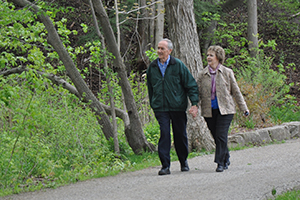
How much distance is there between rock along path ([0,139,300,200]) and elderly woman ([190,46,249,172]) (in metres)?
0.42

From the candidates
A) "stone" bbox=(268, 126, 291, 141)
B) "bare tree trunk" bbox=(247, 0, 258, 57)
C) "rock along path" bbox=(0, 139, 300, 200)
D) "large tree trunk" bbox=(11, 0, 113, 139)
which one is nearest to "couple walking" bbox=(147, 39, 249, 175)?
"rock along path" bbox=(0, 139, 300, 200)

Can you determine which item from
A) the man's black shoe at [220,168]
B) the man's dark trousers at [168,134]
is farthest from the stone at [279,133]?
the man's dark trousers at [168,134]

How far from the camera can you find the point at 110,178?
23.6 feet

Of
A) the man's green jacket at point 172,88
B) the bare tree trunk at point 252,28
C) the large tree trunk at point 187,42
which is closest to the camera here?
the man's green jacket at point 172,88

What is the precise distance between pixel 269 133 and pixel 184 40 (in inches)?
137

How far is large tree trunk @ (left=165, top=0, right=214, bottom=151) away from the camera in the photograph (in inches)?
377

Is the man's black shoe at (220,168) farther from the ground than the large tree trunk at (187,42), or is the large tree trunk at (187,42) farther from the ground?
the large tree trunk at (187,42)

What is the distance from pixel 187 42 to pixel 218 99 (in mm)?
2651

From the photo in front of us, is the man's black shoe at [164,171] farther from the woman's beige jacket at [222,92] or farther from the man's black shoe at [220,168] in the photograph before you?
the woman's beige jacket at [222,92]

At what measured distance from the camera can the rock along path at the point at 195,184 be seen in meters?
5.66

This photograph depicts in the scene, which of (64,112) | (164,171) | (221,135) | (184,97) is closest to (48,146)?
(64,112)

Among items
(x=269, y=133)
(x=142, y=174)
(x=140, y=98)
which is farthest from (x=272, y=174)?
(x=140, y=98)

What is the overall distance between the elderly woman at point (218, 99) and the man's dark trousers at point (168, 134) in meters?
0.46

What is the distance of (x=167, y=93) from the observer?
7109 millimetres
